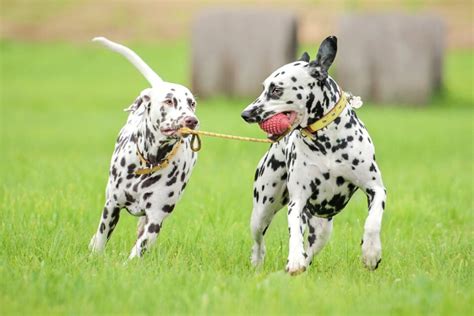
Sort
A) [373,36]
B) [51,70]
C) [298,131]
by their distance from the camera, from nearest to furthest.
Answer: [298,131]
[373,36]
[51,70]

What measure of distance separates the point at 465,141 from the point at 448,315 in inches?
468

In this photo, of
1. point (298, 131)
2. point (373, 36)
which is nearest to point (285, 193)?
point (298, 131)

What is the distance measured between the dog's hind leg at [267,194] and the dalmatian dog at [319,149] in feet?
0.61

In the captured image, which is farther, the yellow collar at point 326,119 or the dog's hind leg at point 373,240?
the yellow collar at point 326,119

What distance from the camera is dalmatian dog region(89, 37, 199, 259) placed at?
7.45 meters

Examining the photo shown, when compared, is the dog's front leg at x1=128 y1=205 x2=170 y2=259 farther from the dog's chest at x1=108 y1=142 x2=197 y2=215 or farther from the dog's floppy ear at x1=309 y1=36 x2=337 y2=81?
the dog's floppy ear at x1=309 y1=36 x2=337 y2=81

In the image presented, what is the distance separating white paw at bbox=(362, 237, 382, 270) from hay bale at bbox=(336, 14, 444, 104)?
16220mm

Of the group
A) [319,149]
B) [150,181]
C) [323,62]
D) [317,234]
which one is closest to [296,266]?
[319,149]

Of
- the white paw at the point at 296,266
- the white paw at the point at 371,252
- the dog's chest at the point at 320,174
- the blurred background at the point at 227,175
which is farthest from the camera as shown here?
the dog's chest at the point at 320,174

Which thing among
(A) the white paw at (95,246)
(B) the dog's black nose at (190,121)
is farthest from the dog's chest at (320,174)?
(A) the white paw at (95,246)

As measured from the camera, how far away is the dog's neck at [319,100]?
6934mm

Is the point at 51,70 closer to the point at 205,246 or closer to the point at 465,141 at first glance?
the point at 465,141

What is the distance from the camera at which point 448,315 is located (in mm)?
5543

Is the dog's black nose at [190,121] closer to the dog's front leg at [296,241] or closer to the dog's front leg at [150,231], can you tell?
the dog's front leg at [150,231]
